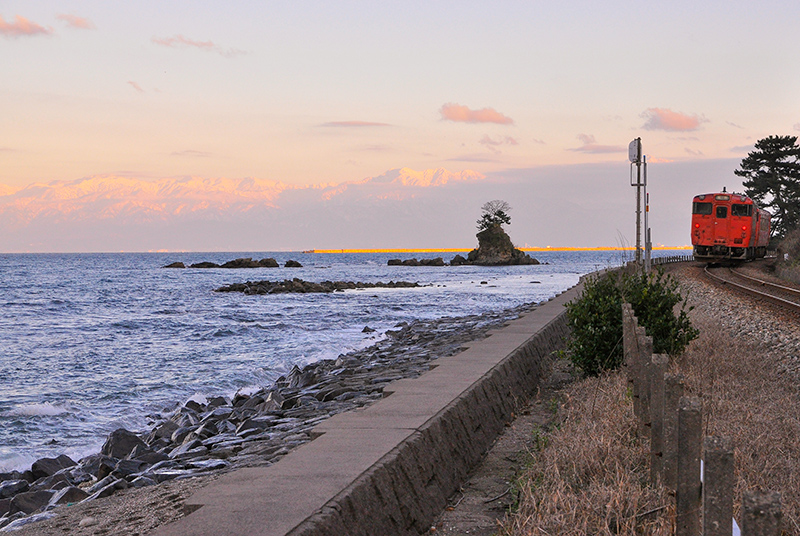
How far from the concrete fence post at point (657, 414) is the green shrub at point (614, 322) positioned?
4.52 metres

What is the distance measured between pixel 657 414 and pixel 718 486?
5.75 feet

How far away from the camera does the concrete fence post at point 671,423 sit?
3.81 m

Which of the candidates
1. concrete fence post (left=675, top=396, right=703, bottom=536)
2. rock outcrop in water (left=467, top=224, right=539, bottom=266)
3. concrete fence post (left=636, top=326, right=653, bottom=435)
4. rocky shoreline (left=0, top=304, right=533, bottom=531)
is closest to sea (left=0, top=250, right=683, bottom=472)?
rocky shoreline (left=0, top=304, right=533, bottom=531)

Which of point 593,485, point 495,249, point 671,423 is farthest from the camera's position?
point 495,249

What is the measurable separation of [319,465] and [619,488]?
73.5 inches

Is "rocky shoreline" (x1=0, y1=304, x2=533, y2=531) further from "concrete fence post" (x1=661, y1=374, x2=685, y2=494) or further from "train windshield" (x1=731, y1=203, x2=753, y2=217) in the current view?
"train windshield" (x1=731, y1=203, x2=753, y2=217)

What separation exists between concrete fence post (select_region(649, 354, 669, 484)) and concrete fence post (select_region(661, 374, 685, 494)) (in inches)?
10.6

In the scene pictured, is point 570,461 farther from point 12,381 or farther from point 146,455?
point 12,381

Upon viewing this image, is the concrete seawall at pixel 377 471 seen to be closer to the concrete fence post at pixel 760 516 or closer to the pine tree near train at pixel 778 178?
the concrete fence post at pixel 760 516

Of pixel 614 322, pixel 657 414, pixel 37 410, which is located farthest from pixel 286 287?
pixel 657 414

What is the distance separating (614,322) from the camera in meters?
9.48

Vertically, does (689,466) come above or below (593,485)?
above

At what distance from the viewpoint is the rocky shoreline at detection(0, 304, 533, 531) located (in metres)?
6.12

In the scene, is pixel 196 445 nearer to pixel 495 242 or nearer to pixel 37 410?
pixel 37 410
